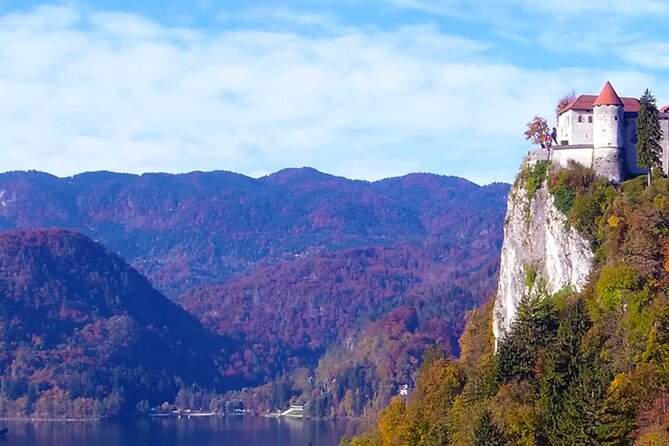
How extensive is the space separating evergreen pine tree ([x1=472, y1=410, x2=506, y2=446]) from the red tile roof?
23208mm

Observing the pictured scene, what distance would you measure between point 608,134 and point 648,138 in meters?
2.46

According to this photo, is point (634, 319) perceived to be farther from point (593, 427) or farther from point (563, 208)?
point (563, 208)

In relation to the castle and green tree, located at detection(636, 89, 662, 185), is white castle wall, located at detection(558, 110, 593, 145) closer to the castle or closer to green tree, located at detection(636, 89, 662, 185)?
the castle

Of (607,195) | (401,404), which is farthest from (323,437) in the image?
(607,195)

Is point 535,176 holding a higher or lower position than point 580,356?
higher

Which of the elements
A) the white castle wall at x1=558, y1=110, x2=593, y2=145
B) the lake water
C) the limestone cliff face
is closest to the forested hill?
the limestone cliff face

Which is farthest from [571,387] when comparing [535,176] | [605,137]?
[535,176]

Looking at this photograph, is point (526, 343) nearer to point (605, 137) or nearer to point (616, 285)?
point (616, 285)

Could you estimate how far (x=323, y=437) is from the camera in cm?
14588

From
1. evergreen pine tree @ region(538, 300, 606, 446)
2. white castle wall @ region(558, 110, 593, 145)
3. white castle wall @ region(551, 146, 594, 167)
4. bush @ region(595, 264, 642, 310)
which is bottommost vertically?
evergreen pine tree @ region(538, 300, 606, 446)

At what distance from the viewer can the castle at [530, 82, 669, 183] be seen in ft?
211

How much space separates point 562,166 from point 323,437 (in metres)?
86.5

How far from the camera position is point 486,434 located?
47.8 metres

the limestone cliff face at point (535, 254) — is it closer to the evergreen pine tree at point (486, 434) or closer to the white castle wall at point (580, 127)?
the white castle wall at point (580, 127)
